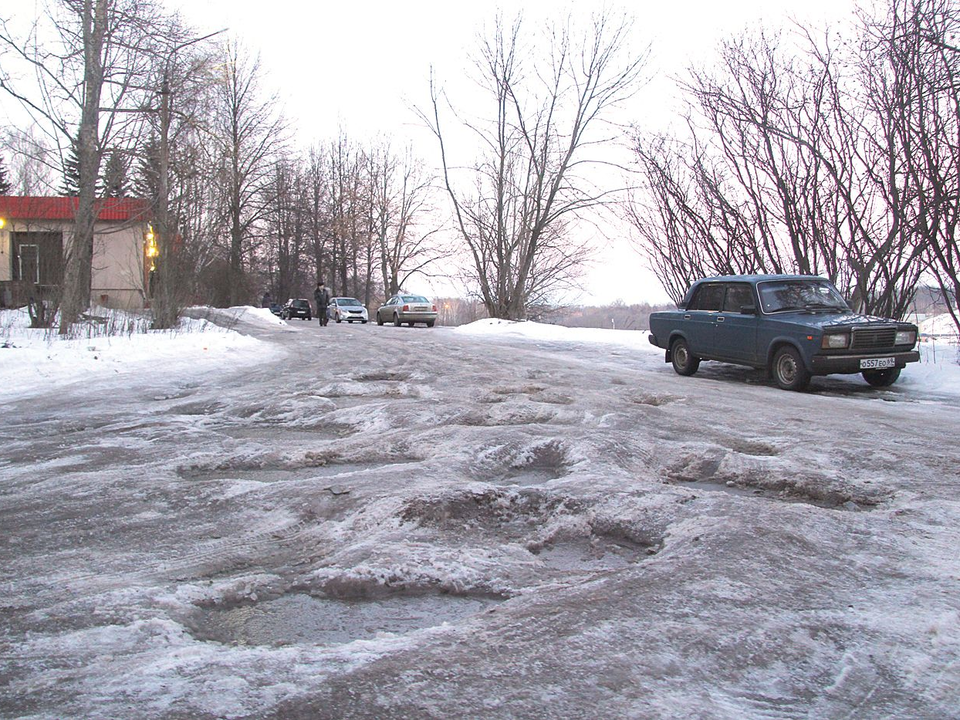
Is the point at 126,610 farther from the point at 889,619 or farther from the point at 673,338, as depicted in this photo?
the point at 673,338

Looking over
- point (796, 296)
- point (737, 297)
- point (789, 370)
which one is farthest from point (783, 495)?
point (737, 297)

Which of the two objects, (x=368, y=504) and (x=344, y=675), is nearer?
(x=344, y=675)

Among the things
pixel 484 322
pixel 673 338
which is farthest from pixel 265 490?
pixel 484 322

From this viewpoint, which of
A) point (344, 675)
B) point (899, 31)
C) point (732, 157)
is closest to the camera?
point (344, 675)

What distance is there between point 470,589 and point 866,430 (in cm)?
507

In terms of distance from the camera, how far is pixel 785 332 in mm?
10375

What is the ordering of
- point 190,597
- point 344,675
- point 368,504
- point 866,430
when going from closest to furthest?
point 344,675, point 190,597, point 368,504, point 866,430

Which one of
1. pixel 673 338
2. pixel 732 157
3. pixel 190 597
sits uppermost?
pixel 732 157

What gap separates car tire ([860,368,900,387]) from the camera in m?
10.4

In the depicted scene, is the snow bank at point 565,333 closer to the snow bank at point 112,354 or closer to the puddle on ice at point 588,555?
the snow bank at point 112,354

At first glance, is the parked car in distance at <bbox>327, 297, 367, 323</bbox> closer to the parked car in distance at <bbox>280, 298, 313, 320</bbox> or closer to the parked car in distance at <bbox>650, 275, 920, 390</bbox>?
the parked car in distance at <bbox>280, 298, 313, 320</bbox>

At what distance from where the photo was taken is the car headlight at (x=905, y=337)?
10.2 meters

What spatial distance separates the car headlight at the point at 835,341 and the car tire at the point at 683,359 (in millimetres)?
2646

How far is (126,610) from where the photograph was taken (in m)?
2.64
